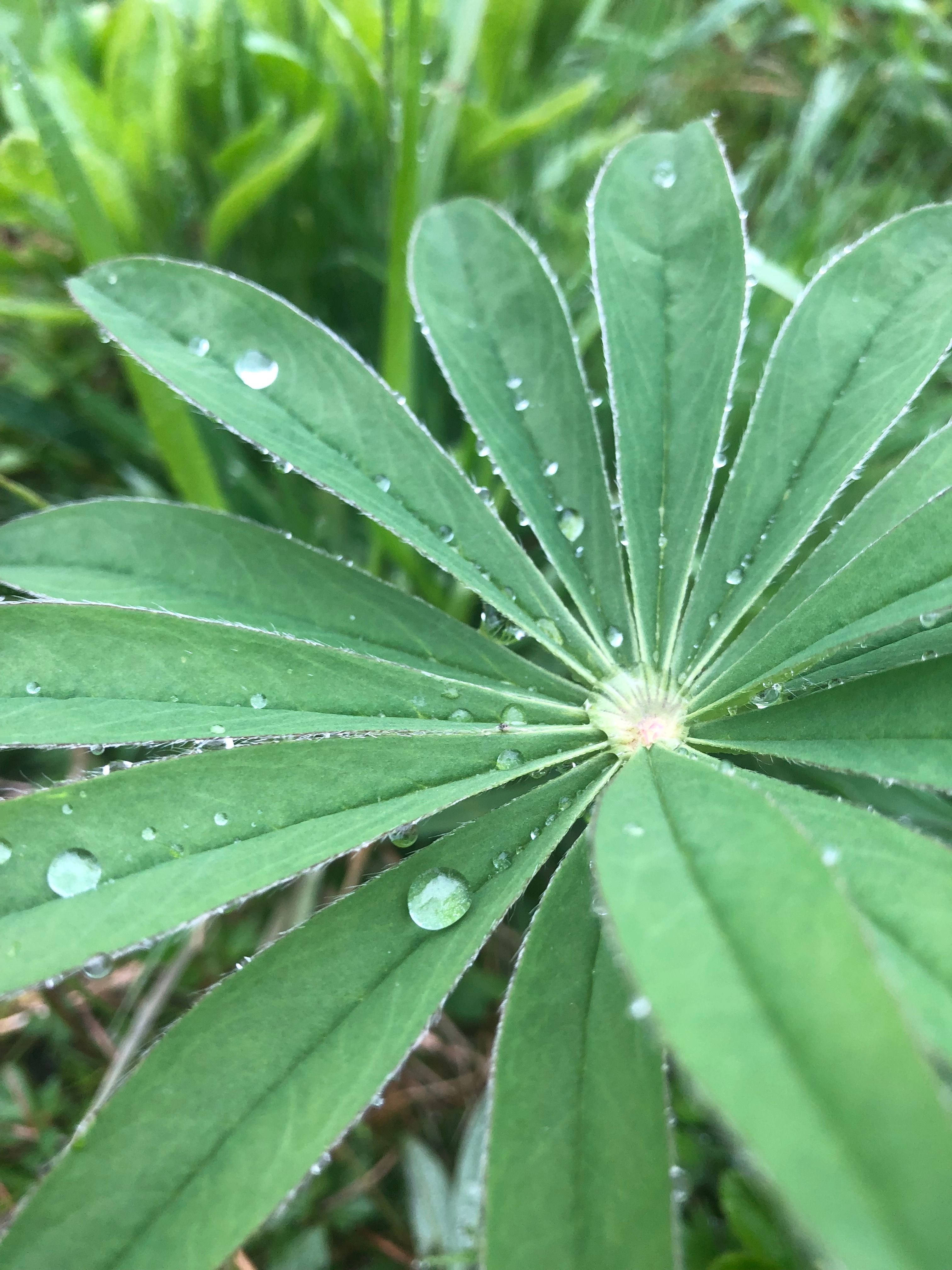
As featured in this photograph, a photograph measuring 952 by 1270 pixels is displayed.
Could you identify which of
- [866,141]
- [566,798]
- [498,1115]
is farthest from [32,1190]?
[866,141]

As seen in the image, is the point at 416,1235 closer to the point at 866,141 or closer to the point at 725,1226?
the point at 725,1226

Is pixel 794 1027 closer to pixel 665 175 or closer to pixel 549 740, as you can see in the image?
pixel 549 740

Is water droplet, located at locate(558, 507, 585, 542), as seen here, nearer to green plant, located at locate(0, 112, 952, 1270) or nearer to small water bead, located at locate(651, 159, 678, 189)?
green plant, located at locate(0, 112, 952, 1270)

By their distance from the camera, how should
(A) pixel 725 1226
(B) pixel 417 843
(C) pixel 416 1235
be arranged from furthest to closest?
(B) pixel 417 843 → (C) pixel 416 1235 → (A) pixel 725 1226

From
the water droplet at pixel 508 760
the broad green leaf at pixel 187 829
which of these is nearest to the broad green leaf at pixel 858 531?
the water droplet at pixel 508 760

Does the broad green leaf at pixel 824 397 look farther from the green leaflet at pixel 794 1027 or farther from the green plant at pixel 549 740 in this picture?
the green leaflet at pixel 794 1027
